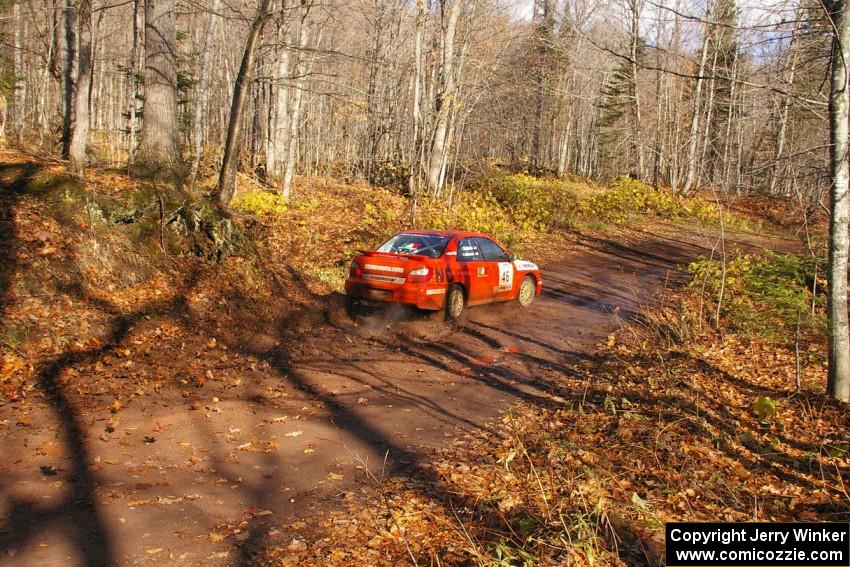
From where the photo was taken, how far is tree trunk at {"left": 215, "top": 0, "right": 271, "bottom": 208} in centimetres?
1258

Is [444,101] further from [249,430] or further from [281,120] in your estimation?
[249,430]

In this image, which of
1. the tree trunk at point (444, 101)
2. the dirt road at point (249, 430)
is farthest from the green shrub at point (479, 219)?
the dirt road at point (249, 430)

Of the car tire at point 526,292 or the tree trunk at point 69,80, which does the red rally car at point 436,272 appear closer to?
the car tire at point 526,292

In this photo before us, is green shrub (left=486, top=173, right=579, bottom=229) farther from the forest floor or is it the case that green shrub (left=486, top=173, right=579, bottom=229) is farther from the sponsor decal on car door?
the forest floor

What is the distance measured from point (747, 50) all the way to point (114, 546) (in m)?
8.67

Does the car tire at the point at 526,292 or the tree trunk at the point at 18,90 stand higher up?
the tree trunk at the point at 18,90

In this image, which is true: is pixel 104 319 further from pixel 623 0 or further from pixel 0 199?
pixel 623 0

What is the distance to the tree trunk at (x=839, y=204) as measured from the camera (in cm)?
620

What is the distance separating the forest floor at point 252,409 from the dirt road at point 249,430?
23 mm

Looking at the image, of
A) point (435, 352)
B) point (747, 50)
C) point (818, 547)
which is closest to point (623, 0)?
point (747, 50)

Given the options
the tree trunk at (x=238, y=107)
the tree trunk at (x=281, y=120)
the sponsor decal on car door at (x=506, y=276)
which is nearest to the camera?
the sponsor decal on car door at (x=506, y=276)

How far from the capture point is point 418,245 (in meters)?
10.7

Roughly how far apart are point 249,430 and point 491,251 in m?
6.65

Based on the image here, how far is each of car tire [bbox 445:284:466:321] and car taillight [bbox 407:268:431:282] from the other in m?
0.72
